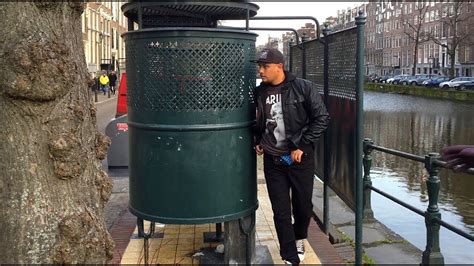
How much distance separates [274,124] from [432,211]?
1.41 metres

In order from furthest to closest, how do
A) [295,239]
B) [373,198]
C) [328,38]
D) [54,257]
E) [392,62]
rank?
[392,62] < [373,198] < [328,38] < [295,239] < [54,257]

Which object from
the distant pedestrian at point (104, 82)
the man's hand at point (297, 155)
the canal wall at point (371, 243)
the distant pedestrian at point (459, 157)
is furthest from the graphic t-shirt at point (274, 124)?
the distant pedestrian at point (104, 82)

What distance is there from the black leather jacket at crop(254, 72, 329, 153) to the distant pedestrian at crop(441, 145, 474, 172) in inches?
69.8

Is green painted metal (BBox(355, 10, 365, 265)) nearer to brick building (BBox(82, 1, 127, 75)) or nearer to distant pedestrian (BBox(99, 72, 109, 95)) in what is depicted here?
distant pedestrian (BBox(99, 72, 109, 95))

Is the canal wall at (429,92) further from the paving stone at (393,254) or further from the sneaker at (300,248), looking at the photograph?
the sneaker at (300,248)

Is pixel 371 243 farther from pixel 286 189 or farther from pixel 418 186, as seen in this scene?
pixel 418 186

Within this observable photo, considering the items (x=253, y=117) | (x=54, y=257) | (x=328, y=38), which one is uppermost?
(x=328, y=38)

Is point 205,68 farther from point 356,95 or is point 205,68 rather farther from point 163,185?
point 356,95

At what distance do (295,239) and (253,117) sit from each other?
107cm

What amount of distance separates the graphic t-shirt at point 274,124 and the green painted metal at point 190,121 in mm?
170

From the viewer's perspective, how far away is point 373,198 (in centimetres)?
845

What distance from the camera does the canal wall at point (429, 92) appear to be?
3719cm

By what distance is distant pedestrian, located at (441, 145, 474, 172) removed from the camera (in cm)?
212

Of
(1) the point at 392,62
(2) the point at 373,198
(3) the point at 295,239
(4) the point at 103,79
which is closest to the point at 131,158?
(3) the point at 295,239
